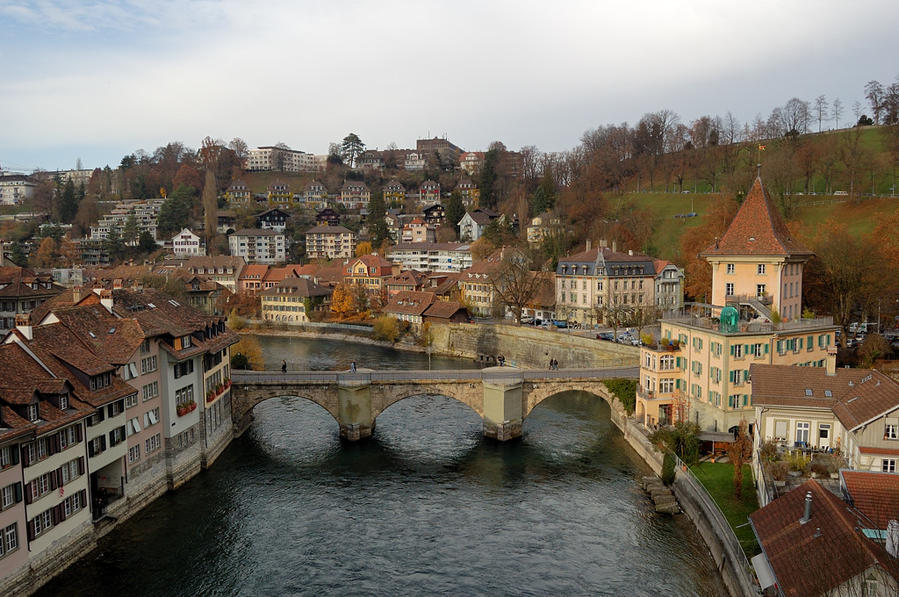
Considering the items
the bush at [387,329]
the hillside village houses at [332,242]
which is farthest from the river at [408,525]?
the hillside village houses at [332,242]

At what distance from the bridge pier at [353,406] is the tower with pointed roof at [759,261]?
24.1m

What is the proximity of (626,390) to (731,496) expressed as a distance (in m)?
14.9

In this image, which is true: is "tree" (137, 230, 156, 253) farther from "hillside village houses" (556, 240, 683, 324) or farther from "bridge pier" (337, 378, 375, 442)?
"bridge pier" (337, 378, 375, 442)

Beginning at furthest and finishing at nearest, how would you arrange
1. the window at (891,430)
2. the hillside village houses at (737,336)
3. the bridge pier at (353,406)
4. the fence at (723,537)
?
the bridge pier at (353,406)
the hillside village houses at (737,336)
the window at (891,430)
the fence at (723,537)

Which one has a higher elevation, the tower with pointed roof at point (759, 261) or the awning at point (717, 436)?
the tower with pointed roof at point (759, 261)

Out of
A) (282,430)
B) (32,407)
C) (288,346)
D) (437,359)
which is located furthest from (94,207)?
(32,407)

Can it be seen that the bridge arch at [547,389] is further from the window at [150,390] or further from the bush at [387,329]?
the bush at [387,329]

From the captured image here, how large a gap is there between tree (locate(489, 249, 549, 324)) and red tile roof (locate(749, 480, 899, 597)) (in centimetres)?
5321

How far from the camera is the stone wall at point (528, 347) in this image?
196 ft

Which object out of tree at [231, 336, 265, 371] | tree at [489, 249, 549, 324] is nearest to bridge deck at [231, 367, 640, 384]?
tree at [231, 336, 265, 371]

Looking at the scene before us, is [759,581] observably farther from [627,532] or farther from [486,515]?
[486,515]

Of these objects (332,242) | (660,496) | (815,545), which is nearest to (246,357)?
(660,496)

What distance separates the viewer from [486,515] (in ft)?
112

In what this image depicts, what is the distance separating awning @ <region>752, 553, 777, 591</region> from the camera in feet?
67.6
